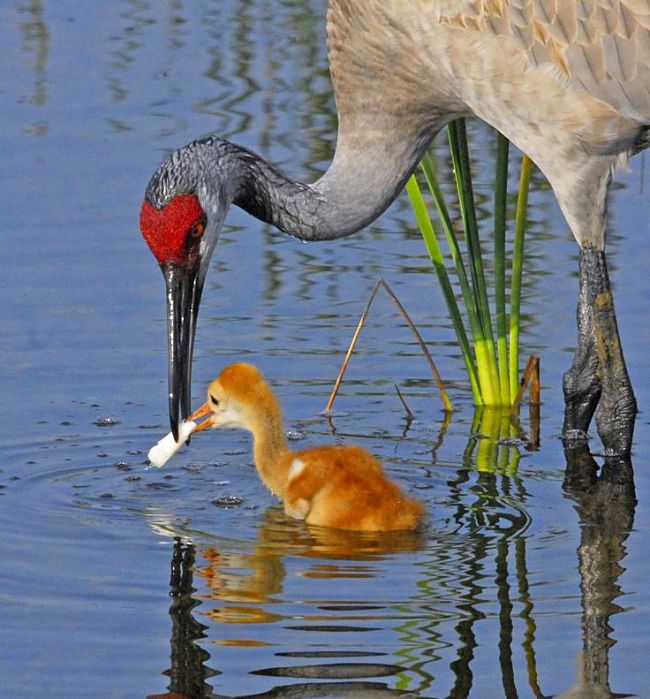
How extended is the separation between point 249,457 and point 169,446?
0.50 m

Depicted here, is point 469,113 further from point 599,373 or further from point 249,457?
point 249,457

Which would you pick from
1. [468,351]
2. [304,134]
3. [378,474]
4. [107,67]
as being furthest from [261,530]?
[107,67]

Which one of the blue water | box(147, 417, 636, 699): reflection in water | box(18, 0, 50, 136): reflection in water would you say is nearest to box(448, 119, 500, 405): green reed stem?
the blue water

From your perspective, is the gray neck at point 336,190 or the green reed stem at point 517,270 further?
the green reed stem at point 517,270

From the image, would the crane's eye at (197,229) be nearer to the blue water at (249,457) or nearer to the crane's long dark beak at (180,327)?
the crane's long dark beak at (180,327)

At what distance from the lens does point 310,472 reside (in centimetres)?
643

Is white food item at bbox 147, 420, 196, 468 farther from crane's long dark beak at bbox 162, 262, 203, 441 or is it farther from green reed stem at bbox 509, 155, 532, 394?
green reed stem at bbox 509, 155, 532, 394

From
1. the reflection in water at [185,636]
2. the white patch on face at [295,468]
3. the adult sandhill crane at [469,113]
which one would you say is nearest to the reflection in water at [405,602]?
the reflection in water at [185,636]

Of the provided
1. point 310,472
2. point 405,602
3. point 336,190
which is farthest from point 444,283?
point 405,602

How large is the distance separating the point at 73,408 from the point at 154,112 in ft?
12.4

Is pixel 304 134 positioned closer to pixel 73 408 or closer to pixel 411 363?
pixel 411 363

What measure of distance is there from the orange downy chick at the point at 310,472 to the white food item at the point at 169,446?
0.15 ft

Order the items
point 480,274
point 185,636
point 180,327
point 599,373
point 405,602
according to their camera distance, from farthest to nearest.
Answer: point 480,274 → point 599,373 → point 180,327 → point 405,602 → point 185,636

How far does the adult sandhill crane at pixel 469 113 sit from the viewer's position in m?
6.90
